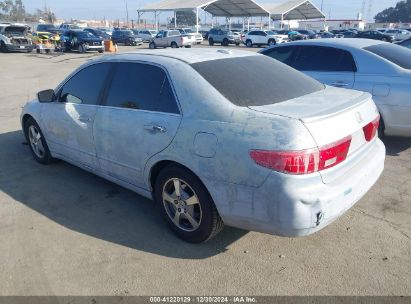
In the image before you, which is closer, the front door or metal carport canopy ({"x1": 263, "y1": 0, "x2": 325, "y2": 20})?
the front door

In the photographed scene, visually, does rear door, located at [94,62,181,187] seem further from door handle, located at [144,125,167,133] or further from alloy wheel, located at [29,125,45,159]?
alloy wheel, located at [29,125,45,159]

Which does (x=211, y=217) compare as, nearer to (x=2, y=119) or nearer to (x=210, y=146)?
(x=210, y=146)

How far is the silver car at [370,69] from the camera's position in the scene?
5125 mm

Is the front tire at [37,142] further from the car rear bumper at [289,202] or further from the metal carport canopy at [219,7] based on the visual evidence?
the metal carport canopy at [219,7]

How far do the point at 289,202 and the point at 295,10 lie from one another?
222 feet

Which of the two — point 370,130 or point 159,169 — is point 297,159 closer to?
point 370,130

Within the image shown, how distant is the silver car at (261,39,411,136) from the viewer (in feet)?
16.8

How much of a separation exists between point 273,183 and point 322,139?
0.46 meters

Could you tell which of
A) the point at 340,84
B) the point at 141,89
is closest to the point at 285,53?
the point at 340,84

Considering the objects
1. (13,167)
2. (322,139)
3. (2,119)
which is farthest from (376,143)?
(2,119)

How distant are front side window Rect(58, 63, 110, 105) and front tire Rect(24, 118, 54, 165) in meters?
0.88

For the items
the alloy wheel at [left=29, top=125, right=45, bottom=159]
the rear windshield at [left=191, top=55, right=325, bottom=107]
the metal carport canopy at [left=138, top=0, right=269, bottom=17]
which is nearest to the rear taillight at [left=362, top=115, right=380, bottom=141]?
the rear windshield at [left=191, top=55, right=325, bottom=107]

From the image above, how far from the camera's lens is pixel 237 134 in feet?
8.74

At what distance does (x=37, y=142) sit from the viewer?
16.9 ft
